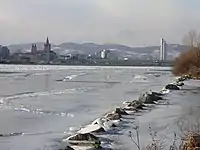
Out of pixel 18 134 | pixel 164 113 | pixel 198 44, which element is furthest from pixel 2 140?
pixel 198 44

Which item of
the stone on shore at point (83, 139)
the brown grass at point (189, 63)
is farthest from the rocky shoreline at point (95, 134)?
the brown grass at point (189, 63)

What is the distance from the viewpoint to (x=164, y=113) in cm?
1997

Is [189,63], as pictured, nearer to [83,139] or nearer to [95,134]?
[95,134]

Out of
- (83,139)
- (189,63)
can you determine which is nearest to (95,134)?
(83,139)

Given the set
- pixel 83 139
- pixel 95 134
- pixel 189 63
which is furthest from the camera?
pixel 189 63

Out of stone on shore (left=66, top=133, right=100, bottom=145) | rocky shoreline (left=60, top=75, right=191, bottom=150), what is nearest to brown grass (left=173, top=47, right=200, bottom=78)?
rocky shoreline (left=60, top=75, right=191, bottom=150)

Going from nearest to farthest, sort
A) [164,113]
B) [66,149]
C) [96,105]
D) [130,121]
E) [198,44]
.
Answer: [66,149] → [130,121] → [164,113] → [96,105] → [198,44]

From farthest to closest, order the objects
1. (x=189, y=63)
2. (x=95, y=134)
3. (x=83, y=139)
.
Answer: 1. (x=189, y=63)
2. (x=95, y=134)
3. (x=83, y=139)

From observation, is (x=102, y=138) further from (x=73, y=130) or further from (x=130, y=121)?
(x=130, y=121)

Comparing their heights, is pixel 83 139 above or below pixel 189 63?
below

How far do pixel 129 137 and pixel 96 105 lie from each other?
11.6m

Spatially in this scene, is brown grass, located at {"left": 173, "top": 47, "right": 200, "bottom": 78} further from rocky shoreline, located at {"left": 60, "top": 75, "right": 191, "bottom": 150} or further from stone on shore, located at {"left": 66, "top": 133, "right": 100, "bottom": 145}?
stone on shore, located at {"left": 66, "top": 133, "right": 100, "bottom": 145}

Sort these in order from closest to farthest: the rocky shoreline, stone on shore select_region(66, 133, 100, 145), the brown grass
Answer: the rocky shoreline, stone on shore select_region(66, 133, 100, 145), the brown grass

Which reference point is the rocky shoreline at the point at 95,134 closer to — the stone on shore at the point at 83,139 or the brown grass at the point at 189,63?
the stone on shore at the point at 83,139
